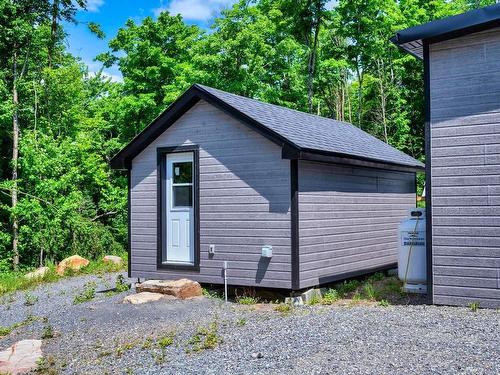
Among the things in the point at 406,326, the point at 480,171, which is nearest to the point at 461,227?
the point at 480,171

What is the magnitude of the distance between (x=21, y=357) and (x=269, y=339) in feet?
9.78

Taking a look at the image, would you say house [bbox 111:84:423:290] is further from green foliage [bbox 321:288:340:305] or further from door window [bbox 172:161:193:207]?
green foliage [bbox 321:288:340:305]

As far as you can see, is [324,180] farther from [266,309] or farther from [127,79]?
[127,79]

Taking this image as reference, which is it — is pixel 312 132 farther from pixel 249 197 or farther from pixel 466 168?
pixel 466 168

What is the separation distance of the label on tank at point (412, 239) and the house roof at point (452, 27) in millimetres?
2946

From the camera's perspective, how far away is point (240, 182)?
9664 mm

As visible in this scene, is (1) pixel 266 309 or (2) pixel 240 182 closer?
(1) pixel 266 309

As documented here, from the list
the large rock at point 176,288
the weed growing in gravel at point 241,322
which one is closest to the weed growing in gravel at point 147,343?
the weed growing in gravel at point 241,322

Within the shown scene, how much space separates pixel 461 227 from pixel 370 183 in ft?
12.7

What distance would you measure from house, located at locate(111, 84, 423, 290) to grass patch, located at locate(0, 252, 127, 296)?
13.4 feet

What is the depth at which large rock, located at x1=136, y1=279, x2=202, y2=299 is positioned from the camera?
9320 millimetres

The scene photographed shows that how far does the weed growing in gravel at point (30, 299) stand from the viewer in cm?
1088

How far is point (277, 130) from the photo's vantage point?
9.20 meters

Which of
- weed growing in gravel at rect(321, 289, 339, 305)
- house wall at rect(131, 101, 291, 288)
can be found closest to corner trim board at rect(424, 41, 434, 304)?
weed growing in gravel at rect(321, 289, 339, 305)
